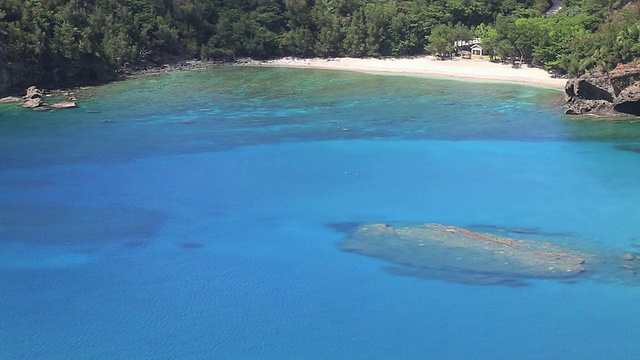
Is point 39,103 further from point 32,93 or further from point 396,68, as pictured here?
point 396,68

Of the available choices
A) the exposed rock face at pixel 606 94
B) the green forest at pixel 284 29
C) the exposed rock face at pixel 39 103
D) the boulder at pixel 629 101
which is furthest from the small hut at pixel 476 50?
the exposed rock face at pixel 39 103

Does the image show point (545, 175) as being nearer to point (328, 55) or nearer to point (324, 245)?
point (324, 245)

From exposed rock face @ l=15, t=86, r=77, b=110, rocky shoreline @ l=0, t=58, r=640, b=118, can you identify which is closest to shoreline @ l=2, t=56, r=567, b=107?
exposed rock face @ l=15, t=86, r=77, b=110

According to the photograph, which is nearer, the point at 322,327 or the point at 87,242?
the point at 322,327

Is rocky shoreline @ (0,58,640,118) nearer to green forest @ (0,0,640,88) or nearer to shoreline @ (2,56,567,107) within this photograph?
shoreline @ (2,56,567,107)

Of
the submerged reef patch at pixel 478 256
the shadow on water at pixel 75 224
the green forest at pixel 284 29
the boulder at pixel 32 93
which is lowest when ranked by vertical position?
the submerged reef patch at pixel 478 256

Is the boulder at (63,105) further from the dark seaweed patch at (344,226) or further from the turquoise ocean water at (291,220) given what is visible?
the dark seaweed patch at (344,226)

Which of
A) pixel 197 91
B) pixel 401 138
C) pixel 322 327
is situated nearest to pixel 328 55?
pixel 197 91
